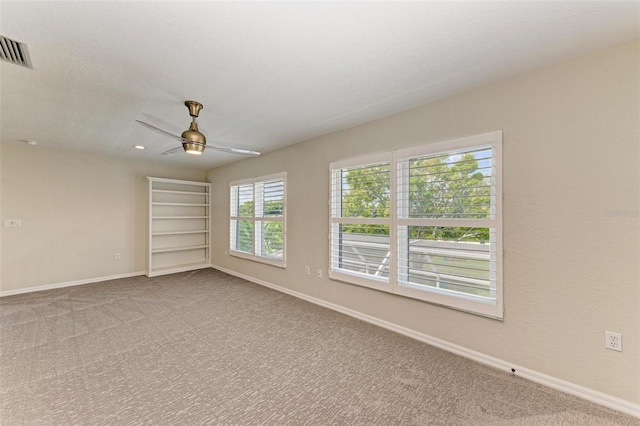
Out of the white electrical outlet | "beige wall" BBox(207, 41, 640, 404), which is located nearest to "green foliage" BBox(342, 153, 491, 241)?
"beige wall" BBox(207, 41, 640, 404)

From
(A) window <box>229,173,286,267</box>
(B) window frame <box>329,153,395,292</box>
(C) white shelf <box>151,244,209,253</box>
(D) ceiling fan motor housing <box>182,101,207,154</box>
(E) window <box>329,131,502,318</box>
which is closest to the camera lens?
(E) window <box>329,131,502,318</box>

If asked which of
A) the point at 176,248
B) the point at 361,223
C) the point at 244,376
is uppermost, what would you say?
the point at 361,223

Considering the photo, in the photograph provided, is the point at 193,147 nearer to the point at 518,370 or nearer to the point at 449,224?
the point at 449,224

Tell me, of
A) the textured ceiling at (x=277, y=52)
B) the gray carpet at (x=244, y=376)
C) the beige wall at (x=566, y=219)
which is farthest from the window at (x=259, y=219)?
the beige wall at (x=566, y=219)

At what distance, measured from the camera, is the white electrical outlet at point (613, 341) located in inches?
69.4

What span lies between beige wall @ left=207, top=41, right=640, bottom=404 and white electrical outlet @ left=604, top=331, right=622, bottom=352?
0.09 ft

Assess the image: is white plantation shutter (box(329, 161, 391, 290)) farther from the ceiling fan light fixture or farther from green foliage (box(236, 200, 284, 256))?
the ceiling fan light fixture

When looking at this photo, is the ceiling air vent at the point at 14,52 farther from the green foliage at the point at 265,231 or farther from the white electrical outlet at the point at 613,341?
the white electrical outlet at the point at 613,341

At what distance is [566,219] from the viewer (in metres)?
1.95

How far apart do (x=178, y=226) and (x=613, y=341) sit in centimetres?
691

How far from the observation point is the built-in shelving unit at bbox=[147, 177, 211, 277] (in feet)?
18.4

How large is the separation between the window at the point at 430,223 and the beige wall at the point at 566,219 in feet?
0.40

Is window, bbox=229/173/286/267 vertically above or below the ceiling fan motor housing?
below

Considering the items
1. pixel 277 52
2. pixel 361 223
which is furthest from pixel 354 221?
pixel 277 52
